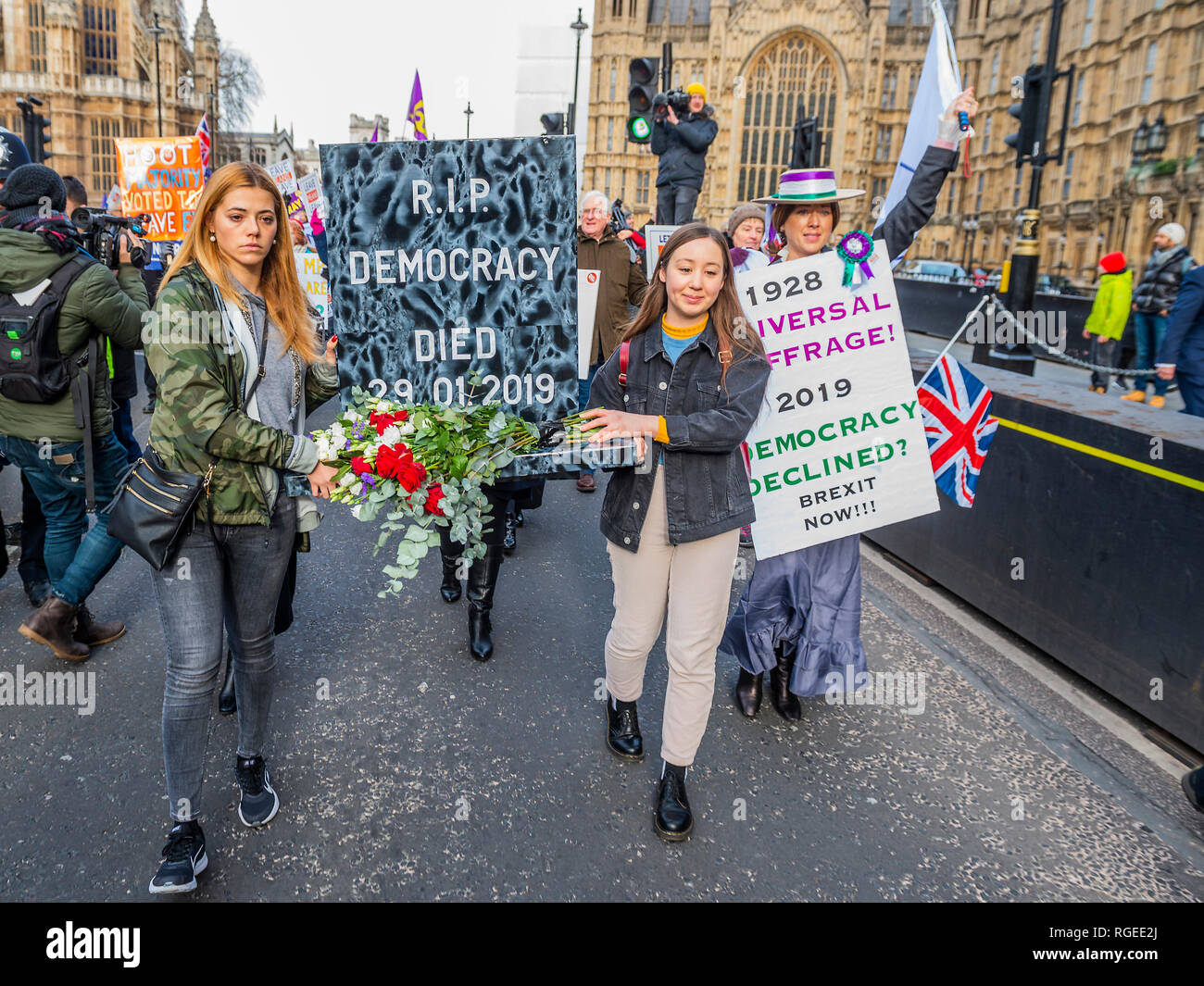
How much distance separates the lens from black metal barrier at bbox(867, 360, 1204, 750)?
11.4ft

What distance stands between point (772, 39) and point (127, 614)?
78.4 meters

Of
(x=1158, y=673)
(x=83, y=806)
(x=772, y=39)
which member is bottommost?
(x=83, y=806)

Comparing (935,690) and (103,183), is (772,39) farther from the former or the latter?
(935,690)

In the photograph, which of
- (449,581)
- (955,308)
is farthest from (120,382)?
(955,308)

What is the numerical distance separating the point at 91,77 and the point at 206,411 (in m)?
90.7

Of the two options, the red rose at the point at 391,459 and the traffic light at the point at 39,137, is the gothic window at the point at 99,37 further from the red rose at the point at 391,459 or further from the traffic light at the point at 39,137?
the red rose at the point at 391,459

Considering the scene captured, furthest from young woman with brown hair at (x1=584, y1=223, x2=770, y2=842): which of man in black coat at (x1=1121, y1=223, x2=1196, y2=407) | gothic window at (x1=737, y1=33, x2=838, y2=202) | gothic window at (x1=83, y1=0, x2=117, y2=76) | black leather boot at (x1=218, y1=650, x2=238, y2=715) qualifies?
gothic window at (x1=83, y1=0, x2=117, y2=76)

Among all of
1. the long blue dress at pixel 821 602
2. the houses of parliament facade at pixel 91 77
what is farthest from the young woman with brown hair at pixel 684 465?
the houses of parliament facade at pixel 91 77

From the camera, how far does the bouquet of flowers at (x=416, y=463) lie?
2535 millimetres

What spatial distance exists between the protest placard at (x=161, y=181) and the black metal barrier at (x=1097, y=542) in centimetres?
952

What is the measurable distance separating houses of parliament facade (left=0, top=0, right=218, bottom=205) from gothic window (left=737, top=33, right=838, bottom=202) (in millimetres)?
44795

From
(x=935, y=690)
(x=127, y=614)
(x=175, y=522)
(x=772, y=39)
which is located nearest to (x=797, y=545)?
(x=935, y=690)

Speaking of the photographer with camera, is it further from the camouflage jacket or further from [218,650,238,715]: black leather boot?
the camouflage jacket
